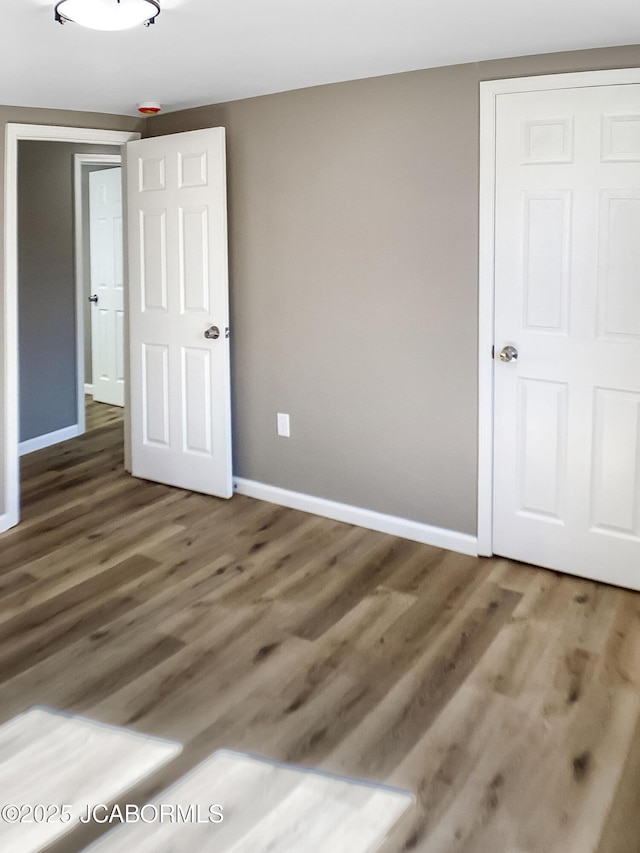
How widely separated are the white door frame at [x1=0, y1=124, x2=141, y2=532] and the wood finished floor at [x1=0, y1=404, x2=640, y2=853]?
21cm


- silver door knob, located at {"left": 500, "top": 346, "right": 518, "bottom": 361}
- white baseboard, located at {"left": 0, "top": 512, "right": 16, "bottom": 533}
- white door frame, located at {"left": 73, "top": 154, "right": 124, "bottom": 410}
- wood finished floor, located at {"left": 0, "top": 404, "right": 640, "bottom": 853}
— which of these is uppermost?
white door frame, located at {"left": 73, "top": 154, "right": 124, "bottom": 410}

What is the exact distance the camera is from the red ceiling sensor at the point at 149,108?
156 inches

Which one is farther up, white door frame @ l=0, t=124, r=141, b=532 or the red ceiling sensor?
the red ceiling sensor

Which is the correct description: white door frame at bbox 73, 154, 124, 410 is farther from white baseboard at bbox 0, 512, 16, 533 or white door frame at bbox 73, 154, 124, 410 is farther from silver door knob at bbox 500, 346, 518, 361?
silver door knob at bbox 500, 346, 518, 361

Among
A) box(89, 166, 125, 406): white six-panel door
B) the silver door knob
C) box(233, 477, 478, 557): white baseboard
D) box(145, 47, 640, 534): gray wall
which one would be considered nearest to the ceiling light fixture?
box(145, 47, 640, 534): gray wall

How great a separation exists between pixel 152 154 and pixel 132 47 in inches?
54.7

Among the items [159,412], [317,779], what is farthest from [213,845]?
[159,412]

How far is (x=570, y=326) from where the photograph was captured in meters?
3.20

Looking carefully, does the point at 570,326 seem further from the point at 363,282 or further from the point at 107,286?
the point at 107,286

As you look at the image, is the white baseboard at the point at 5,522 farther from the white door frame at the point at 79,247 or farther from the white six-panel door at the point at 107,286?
the white six-panel door at the point at 107,286

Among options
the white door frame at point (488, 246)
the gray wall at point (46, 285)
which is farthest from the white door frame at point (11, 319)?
the white door frame at point (488, 246)

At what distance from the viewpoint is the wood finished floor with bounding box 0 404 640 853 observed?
82.4 inches

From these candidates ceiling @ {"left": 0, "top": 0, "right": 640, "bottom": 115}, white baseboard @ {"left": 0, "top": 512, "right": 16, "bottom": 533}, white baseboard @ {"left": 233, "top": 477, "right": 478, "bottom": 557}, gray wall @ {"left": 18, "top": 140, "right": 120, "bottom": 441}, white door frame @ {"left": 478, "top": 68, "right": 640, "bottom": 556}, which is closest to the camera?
ceiling @ {"left": 0, "top": 0, "right": 640, "bottom": 115}

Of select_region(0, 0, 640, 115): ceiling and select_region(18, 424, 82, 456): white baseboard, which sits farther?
select_region(18, 424, 82, 456): white baseboard
